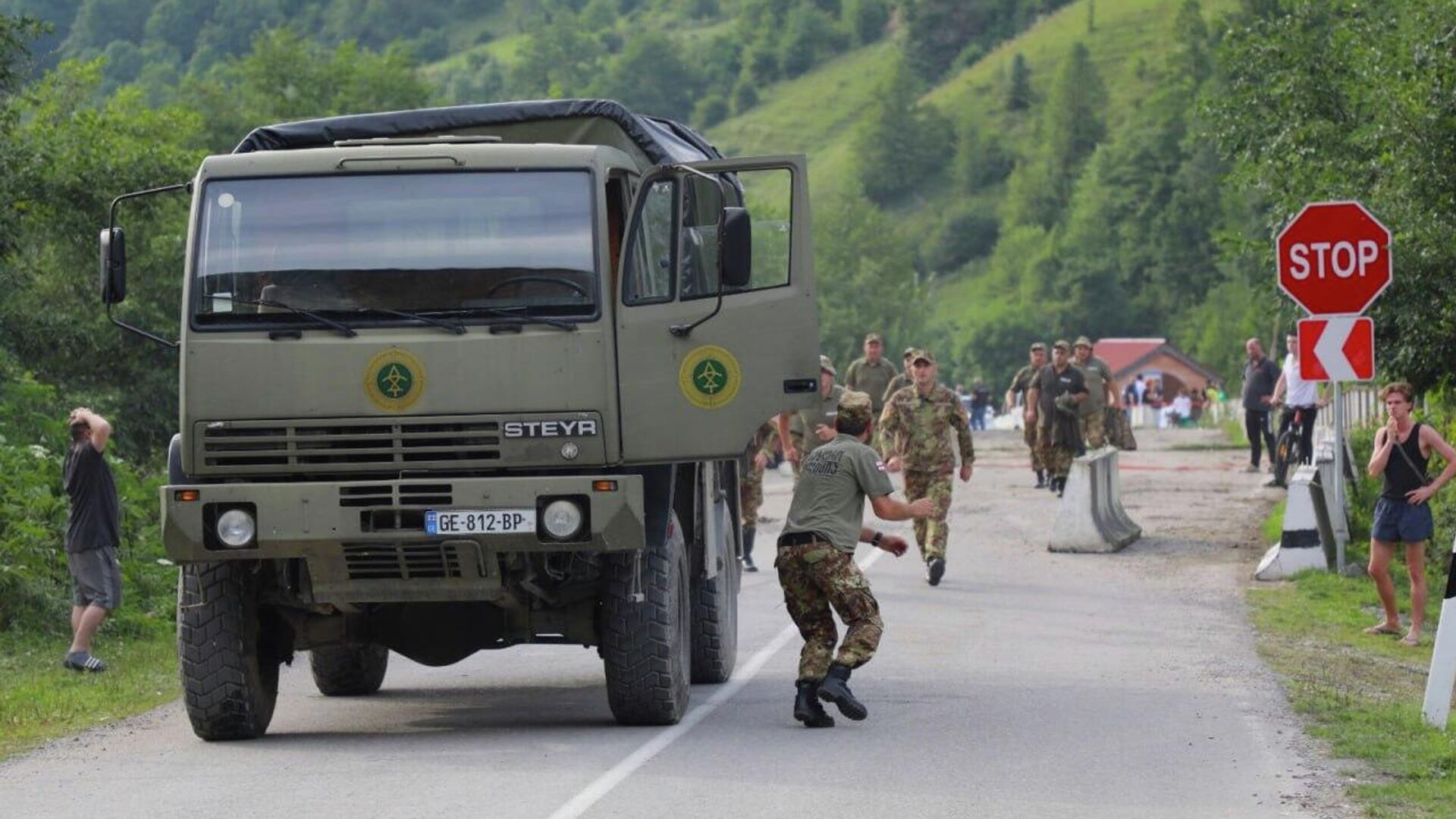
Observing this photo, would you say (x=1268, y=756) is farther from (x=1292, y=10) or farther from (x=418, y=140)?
(x=1292, y=10)

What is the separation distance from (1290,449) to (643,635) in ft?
62.8

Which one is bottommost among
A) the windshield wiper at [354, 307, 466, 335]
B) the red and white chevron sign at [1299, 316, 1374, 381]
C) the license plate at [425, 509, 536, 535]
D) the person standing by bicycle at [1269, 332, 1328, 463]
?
the person standing by bicycle at [1269, 332, 1328, 463]

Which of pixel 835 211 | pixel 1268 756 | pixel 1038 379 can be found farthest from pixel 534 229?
pixel 835 211

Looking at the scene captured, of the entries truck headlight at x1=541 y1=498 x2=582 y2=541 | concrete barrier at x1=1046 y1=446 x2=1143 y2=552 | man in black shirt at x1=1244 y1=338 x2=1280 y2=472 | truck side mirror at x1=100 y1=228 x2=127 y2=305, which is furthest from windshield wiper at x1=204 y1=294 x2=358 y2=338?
man in black shirt at x1=1244 y1=338 x2=1280 y2=472

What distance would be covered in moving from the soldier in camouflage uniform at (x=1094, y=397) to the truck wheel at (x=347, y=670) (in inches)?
617

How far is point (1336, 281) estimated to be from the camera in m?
18.7

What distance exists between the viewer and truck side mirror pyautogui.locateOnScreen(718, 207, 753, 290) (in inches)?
414

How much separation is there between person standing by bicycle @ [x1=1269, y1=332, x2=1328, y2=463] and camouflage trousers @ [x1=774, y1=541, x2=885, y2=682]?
16.3 metres

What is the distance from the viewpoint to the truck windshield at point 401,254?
35.1 ft

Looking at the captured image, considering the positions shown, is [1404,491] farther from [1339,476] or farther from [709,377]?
[709,377]

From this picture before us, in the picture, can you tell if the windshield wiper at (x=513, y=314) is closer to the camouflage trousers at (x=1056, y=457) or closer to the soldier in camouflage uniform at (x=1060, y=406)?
the soldier in camouflage uniform at (x=1060, y=406)

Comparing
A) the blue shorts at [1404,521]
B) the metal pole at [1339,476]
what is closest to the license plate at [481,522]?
the blue shorts at [1404,521]

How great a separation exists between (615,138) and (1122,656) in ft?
16.1

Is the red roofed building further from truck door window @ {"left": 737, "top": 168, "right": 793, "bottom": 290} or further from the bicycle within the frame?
truck door window @ {"left": 737, "top": 168, "right": 793, "bottom": 290}
